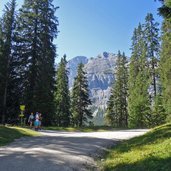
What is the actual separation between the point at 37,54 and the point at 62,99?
72.5 ft

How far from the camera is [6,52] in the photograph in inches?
1852

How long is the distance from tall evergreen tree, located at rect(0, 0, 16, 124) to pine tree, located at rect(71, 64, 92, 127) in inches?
923

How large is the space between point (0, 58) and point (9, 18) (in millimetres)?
6206

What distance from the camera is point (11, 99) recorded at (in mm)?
46594

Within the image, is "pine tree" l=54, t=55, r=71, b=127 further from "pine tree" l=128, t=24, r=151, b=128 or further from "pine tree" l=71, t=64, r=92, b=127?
"pine tree" l=128, t=24, r=151, b=128

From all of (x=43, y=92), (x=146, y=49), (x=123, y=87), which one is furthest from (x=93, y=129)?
(x=123, y=87)

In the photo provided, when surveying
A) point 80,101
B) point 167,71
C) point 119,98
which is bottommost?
point 80,101

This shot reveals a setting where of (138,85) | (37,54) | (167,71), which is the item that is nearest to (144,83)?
(138,85)

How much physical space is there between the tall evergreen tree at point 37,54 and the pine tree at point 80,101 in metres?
20.7

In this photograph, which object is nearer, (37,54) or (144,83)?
(37,54)

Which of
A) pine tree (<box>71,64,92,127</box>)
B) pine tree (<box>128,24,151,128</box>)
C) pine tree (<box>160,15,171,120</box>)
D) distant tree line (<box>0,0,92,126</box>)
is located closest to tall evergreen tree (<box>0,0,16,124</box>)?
distant tree line (<box>0,0,92,126</box>)

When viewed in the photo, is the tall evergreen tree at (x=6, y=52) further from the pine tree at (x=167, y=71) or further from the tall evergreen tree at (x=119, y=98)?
the tall evergreen tree at (x=119, y=98)

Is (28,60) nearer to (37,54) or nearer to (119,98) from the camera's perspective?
(37,54)

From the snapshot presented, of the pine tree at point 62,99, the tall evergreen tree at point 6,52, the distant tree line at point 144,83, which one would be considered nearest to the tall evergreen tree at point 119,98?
the distant tree line at point 144,83
